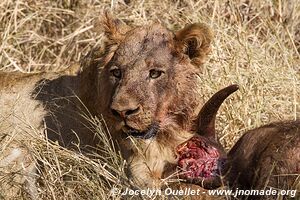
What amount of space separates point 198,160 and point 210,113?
24 cm

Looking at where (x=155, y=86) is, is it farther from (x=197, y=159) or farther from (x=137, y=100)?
(x=197, y=159)

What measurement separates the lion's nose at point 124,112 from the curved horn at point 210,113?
0.39 meters

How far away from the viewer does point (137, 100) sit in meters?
4.66

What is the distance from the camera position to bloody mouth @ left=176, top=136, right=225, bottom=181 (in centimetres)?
466

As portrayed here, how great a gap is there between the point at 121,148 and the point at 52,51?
2.37 m

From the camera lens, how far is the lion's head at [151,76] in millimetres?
4695

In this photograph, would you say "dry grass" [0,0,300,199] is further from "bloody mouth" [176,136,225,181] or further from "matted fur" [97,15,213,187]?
"bloody mouth" [176,136,225,181]

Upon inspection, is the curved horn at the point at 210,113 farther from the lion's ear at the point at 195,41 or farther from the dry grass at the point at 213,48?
the dry grass at the point at 213,48

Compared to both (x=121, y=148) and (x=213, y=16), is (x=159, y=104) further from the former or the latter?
(x=213, y=16)

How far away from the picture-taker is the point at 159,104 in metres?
4.82

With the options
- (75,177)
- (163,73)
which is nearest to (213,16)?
(163,73)

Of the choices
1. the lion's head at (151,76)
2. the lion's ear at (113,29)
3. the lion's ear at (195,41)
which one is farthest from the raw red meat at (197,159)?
the lion's ear at (113,29)

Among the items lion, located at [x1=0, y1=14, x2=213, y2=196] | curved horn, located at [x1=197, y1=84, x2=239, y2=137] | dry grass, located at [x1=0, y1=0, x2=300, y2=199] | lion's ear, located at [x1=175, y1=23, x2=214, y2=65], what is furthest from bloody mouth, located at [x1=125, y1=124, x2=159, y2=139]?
lion's ear, located at [x1=175, y1=23, x2=214, y2=65]

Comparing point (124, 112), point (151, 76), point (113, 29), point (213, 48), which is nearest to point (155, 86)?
point (151, 76)
